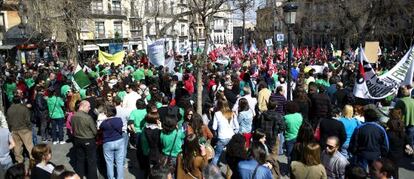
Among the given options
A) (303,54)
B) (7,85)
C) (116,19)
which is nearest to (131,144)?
(7,85)

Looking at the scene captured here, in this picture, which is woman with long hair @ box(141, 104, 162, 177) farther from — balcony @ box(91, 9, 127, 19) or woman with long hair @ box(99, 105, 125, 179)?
balcony @ box(91, 9, 127, 19)

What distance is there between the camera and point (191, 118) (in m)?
7.20

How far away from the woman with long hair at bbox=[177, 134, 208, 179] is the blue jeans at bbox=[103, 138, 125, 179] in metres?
2.44

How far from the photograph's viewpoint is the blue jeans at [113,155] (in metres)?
7.38

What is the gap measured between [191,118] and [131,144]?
12.0 feet

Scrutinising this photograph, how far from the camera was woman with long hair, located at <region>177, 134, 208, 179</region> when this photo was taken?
521 cm

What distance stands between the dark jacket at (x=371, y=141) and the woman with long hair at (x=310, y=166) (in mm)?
1608

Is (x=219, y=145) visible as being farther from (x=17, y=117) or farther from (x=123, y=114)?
(x=17, y=117)

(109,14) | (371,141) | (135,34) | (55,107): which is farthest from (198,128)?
(135,34)

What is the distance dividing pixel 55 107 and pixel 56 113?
0.57ft

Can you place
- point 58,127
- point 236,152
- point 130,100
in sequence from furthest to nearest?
point 58,127, point 130,100, point 236,152

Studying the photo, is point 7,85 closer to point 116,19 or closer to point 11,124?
point 11,124

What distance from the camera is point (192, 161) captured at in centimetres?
520

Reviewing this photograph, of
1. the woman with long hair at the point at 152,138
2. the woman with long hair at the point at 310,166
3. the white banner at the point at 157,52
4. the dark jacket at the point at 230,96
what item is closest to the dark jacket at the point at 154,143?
the woman with long hair at the point at 152,138
